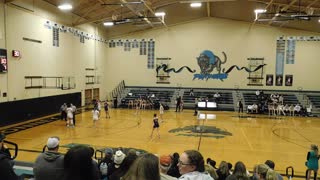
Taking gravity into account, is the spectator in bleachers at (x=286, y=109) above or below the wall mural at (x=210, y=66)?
below

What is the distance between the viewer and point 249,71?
26.0 m

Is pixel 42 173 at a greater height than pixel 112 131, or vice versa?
pixel 42 173

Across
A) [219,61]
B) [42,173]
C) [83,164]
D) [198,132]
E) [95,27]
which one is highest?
[95,27]

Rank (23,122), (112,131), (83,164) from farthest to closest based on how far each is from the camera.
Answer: (23,122) < (112,131) < (83,164)

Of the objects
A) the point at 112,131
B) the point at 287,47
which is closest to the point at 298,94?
the point at 287,47

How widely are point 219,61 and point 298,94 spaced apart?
25.2 feet

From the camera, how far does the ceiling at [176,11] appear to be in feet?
65.1

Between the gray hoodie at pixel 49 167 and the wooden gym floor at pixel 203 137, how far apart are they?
21.6 feet

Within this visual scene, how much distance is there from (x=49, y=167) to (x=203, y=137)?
10.4 meters

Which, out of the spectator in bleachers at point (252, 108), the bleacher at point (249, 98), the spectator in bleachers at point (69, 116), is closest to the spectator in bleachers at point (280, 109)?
the spectator in bleachers at point (252, 108)

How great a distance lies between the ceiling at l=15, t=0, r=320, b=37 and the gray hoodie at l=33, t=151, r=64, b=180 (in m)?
17.2

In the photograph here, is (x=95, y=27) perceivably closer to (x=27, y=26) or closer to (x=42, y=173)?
(x=27, y=26)

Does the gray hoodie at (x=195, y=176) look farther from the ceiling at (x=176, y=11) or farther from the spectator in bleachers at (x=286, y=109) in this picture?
the spectator in bleachers at (x=286, y=109)

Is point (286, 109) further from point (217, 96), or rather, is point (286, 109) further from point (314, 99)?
point (217, 96)
